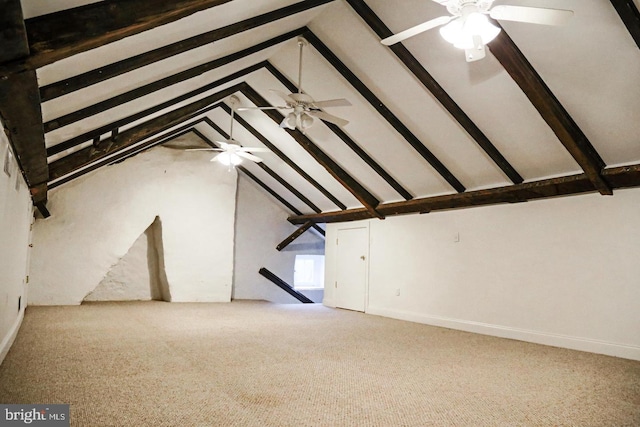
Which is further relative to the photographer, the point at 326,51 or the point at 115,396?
the point at 326,51

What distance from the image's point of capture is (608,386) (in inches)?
132

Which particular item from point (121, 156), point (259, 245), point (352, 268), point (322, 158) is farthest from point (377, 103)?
point (259, 245)

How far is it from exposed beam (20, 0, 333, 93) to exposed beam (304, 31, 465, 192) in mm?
975

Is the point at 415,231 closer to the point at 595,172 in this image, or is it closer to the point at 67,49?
the point at 595,172

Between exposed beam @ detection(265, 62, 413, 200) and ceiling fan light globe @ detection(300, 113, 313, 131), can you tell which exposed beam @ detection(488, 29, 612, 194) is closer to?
ceiling fan light globe @ detection(300, 113, 313, 131)

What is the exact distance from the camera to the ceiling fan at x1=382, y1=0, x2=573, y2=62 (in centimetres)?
264

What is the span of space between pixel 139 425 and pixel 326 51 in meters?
4.65

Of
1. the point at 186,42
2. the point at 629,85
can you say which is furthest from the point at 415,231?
the point at 186,42

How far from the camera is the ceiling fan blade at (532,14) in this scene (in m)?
2.58

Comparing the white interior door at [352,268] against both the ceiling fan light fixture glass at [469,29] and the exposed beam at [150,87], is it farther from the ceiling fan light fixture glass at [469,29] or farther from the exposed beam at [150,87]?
the ceiling fan light fixture glass at [469,29]

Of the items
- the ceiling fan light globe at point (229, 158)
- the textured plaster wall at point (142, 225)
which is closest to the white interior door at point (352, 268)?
the textured plaster wall at point (142, 225)

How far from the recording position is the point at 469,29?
284cm

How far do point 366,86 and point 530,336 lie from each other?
391 cm

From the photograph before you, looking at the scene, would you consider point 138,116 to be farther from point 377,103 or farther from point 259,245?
point 259,245
